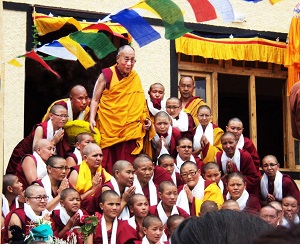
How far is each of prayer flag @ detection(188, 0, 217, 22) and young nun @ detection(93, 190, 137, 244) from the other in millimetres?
2001

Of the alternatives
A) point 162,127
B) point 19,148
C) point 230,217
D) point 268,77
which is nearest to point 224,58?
point 268,77

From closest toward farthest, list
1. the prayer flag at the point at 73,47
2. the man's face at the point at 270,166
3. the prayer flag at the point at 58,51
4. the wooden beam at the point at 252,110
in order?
the prayer flag at the point at 58,51 < the prayer flag at the point at 73,47 < the man's face at the point at 270,166 < the wooden beam at the point at 252,110

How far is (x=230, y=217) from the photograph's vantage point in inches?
76.8

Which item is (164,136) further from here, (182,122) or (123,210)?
(123,210)

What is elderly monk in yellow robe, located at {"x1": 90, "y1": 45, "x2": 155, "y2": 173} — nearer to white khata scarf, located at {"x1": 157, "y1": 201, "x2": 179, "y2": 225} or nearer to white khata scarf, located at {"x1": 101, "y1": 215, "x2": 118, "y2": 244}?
white khata scarf, located at {"x1": 157, "y1": 201, "x2": 179, "y2": 225}

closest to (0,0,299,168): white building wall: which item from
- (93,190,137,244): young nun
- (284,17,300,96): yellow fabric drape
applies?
(284,17,300,96): yellow fabric drape

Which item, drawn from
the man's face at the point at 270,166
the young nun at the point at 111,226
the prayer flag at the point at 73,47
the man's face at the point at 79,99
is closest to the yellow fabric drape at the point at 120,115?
the man's face at the point at 79,99

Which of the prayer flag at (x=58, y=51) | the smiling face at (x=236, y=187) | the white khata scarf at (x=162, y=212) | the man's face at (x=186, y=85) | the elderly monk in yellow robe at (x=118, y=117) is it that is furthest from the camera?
the man's face at (x=186, y=85)

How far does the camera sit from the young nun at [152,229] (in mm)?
8109

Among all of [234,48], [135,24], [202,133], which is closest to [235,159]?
[202,133]

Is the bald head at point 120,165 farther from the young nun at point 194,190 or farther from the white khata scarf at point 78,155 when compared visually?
the young nun at point 194,190

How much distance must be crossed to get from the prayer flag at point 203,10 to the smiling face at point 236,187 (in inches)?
100

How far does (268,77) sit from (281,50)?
48 cm

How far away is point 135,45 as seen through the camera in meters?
12.0
